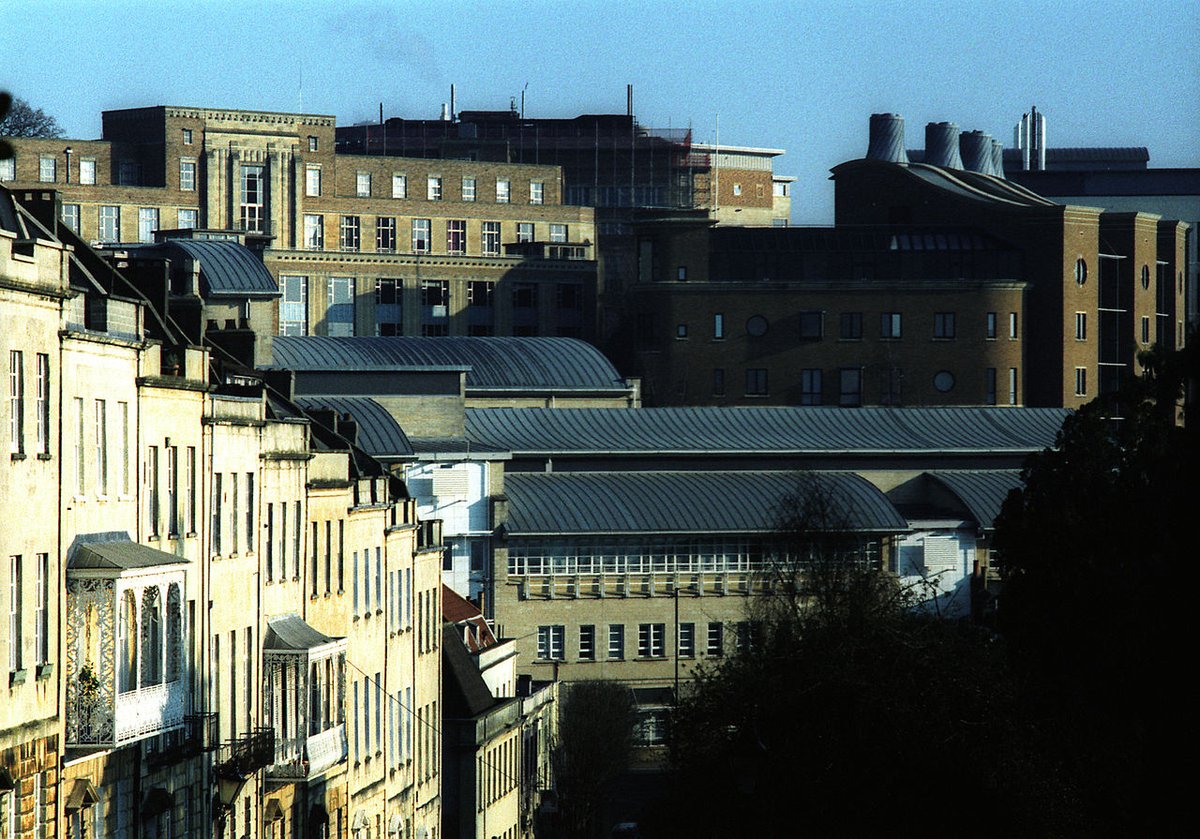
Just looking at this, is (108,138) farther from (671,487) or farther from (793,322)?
(671,487)

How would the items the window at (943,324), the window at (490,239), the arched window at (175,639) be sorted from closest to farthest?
the arched window at (175,639), the window at (943,324), the window at (490,239)

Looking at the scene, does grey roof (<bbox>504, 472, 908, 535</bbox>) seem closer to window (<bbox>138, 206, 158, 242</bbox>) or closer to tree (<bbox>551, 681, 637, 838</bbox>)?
tree (<bbox>551, 681, 637, 838</bbox>)

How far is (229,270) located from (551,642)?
74.2 feet

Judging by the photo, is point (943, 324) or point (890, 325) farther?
point (890, 325)

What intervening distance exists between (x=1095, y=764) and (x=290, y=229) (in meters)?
121

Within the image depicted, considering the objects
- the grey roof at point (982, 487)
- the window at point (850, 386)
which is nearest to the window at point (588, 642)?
the grey roof at point (982, 487)

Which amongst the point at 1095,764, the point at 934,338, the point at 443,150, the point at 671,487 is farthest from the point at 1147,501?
the point at 443,150

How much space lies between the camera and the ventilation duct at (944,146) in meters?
196

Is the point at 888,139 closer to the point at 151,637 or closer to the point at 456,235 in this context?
the point at 456,235

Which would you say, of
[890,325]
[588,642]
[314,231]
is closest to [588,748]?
[588,642]

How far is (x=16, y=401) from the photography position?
129 feet

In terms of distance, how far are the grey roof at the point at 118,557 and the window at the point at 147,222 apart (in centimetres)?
11946

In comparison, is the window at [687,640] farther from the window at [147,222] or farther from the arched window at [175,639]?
the arched window at [175,639]

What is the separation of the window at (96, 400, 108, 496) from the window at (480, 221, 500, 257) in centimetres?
13949
